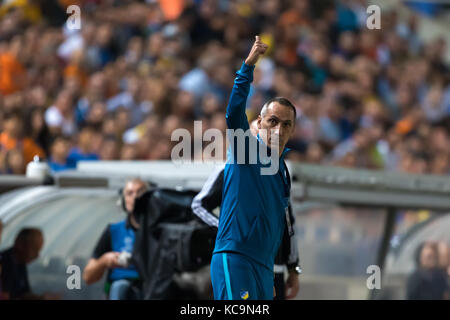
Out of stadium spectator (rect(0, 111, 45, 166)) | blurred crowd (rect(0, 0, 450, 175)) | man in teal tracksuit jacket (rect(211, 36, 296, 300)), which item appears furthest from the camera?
blurred crowd (rect(0, 0, 450, 175))

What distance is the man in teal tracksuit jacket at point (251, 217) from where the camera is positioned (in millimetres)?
4305

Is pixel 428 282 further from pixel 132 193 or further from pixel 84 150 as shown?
pixel 84 150

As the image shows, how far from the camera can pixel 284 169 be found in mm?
4625

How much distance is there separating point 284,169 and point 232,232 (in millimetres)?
521

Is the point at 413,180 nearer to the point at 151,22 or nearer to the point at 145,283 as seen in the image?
the point at 145,283

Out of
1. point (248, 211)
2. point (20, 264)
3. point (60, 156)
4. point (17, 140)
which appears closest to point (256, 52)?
point (248, 211)

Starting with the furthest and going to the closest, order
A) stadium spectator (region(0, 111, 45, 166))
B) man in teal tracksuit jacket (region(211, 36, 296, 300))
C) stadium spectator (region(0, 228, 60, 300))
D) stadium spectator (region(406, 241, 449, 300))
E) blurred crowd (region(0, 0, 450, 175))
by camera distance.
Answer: blurred crowd (region(0, 0, 450, 175)), stadium spectator (region(0, 111, 45, 166)), stadium spectator (region(406, 241, 449, 300)), stadium spectator (region(0, 228, 60, 300)), man in teal tracksuit jacket (region(211, 36, 296, 300))

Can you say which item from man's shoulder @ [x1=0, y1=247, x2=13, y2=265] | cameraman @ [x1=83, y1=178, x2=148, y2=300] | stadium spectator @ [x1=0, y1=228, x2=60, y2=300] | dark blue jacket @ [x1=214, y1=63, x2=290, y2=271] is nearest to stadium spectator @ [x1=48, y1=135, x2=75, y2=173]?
stadium spectator @ [x1=0, y1=228, x2=60, y2=300]

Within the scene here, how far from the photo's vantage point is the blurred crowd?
389 inches

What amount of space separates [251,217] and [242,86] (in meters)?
0.71

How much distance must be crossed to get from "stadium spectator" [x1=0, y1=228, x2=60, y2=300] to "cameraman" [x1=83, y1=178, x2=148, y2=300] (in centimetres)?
40

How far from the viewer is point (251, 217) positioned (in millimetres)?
4359

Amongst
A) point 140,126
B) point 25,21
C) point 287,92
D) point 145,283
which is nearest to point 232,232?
point 145,283

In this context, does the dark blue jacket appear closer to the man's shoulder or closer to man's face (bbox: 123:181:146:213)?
man's face (bbox: 123:181:146:213)
